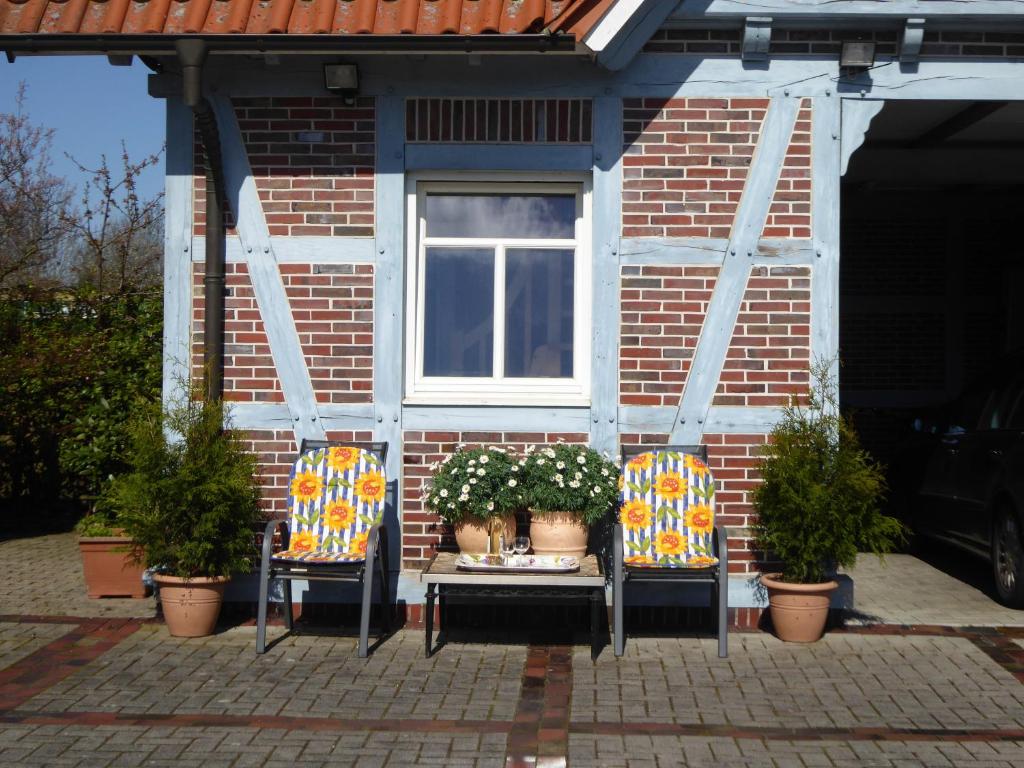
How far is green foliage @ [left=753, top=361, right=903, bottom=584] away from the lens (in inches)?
270

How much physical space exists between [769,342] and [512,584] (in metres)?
Result: 2.28

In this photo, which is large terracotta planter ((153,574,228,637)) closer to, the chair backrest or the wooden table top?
the chair backrest

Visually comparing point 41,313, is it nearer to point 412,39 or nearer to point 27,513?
point 27,513

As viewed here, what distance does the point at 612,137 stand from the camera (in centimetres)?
743

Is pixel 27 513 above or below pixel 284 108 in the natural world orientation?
below

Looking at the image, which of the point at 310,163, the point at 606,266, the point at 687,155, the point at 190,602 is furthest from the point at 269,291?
the point at 687,155

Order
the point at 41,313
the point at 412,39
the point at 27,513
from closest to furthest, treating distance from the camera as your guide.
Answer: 1. the point at 412,39
2. the point at 41,313
3. the point at 27,513

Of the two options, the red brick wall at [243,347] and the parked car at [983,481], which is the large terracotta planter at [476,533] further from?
the parked car at [983,481]

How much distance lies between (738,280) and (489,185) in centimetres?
170

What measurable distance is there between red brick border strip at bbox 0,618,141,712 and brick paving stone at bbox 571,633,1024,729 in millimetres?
2713

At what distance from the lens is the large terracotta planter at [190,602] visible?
7047 mm

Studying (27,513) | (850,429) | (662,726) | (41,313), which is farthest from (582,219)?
(27,513)

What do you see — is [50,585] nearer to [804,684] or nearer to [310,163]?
[310,163]

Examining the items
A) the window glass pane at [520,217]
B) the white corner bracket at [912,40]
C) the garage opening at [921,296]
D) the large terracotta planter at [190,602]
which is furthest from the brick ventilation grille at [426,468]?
the garage opening at [921,296]
